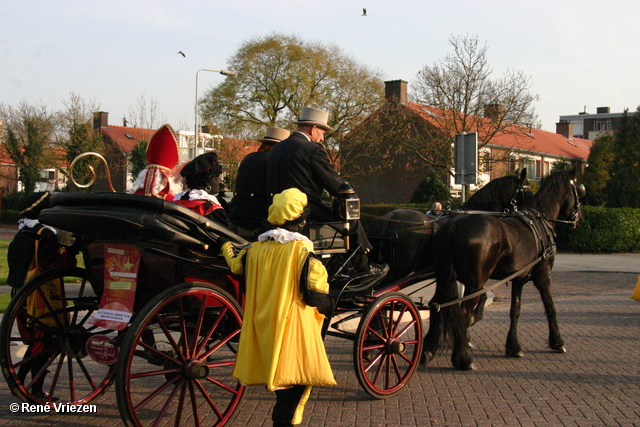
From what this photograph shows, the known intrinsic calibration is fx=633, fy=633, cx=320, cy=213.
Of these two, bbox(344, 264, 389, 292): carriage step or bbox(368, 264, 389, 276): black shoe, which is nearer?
bbox(344, 264, 389, 292): carriage step

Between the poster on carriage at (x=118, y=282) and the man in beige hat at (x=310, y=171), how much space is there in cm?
134

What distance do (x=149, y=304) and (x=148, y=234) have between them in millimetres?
512

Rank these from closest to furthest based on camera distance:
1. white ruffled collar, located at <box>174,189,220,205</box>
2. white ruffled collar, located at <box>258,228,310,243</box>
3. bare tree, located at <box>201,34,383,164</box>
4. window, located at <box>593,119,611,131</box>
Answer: white ruffled collar, located at <box>258,228,310,243</box>
white ruffled collar, located at <box>174,189,220,205</box>
bare tree, located at <box>201,34,383,164</box>
window, located at <box>593,119,611,131</box>

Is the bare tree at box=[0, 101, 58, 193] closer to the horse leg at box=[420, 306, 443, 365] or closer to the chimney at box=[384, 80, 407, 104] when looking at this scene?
the chimney at box=[384, 80, 407, 104]

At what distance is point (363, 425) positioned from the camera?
4715 mm

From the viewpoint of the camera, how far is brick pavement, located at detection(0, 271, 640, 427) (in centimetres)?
484

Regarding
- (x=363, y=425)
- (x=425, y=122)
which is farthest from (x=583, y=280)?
(x=425, y=122)

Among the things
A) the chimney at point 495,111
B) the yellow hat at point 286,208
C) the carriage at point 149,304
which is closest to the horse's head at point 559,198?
the carriage at point 149,304

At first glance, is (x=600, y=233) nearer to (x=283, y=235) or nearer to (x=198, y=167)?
(x=198, y=167)

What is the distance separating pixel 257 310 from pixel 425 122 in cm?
2845

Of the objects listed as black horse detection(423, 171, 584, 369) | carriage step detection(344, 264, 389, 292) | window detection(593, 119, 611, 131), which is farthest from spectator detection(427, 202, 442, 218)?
window detection(593, 119, 611, 131)

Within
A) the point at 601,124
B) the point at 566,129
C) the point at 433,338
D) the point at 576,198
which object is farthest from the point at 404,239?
the point at 601,124

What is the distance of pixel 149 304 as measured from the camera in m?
4.08

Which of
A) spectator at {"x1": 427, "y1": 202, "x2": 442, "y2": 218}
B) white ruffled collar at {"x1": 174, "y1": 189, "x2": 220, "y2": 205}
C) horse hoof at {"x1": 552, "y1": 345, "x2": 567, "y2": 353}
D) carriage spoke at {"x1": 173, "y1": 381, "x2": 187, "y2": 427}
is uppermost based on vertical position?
white ruffled collar at {"x1": 174, "y1": 189, "x2": 220, "y2": 205}
